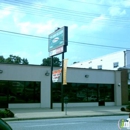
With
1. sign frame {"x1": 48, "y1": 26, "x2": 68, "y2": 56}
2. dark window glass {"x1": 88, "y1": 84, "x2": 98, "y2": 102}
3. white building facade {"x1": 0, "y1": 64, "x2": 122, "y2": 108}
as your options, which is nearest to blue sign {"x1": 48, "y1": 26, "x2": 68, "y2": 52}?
sign frame {"x1": 48, "y1": 26, "x2": 68, "y2": 56}

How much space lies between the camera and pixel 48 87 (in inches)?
1033

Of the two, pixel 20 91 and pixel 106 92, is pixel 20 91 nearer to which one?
pixel 20 91

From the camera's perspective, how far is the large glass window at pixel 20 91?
24203mm

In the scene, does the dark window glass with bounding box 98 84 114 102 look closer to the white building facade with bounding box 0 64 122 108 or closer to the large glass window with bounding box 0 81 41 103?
the white building facade with bounding box 0 64 122 108

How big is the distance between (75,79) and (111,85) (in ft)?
17.1

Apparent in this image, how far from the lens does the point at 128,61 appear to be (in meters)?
45.8

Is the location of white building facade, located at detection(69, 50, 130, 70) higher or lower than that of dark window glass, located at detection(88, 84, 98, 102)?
higher

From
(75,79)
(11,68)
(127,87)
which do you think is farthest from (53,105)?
(127,87)

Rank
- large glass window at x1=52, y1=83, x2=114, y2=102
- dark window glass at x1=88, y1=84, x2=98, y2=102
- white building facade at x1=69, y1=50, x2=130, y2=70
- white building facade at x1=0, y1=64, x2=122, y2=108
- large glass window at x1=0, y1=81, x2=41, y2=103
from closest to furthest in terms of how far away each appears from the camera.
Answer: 1. large glass window at x1=0, y1=81, x2=41, y2=103
2. white building facade at x1=0, y1=64, x2=122, y2=108
3. large glass window at x1=52, y1=83, x2=114, y2=102
4. dark window glass at x1=88, y1=84, x2=98, y2=102
5. white building facade at x1=69, y1=50, x2=130, y2=70

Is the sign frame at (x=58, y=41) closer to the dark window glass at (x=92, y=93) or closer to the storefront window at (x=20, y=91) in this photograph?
the storefront window at (x=20, y=91)

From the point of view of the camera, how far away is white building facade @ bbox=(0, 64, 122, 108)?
2447 centimetres

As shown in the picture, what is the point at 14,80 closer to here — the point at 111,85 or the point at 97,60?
the point at 111,85

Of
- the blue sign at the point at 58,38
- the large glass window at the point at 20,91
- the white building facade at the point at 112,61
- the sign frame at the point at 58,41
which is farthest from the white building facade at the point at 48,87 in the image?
the white building facade at the point at 112,61

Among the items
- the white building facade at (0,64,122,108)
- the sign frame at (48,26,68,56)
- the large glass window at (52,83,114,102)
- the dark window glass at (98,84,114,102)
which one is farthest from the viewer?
the dark window glass at (98,84,114,102)
